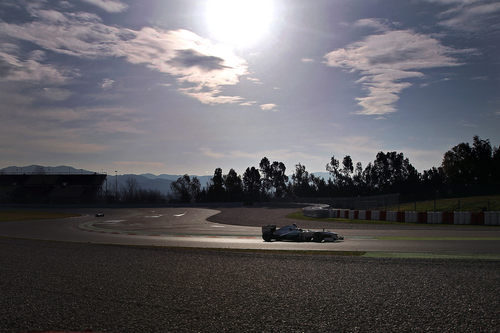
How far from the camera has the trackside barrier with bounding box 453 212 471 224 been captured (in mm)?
31656

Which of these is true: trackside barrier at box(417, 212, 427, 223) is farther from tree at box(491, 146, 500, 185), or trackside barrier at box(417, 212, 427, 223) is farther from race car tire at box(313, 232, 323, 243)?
tree at box(491, 146, 500, 185)

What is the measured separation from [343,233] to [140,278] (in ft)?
58.9

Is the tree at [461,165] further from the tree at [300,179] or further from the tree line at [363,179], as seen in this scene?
the tree at [300,179]

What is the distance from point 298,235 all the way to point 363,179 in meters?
142

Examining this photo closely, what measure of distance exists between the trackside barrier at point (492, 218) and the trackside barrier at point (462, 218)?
1.17 metres

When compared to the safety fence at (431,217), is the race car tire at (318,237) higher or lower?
lower

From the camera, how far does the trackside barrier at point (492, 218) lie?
30547mm

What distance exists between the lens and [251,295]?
9.95m

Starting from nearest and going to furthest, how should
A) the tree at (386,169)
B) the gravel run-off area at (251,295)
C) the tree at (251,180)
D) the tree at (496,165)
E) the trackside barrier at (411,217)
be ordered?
the gravel run-off area at (251,295) < the trackside barrier at (411,217) < the tree at (496,165) < the tree at (386,169) < the tree at (251,180)

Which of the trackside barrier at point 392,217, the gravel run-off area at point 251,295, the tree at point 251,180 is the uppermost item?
the tree at point 251,180

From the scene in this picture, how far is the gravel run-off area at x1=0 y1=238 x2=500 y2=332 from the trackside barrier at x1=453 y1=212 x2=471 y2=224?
20.1m

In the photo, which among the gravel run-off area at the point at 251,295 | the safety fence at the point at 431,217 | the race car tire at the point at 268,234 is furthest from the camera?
the safety fence at the point at 431,217

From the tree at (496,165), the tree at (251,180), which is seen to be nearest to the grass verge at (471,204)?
the tree at (496,165)

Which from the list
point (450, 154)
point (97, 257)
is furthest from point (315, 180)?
point (97, 257)
